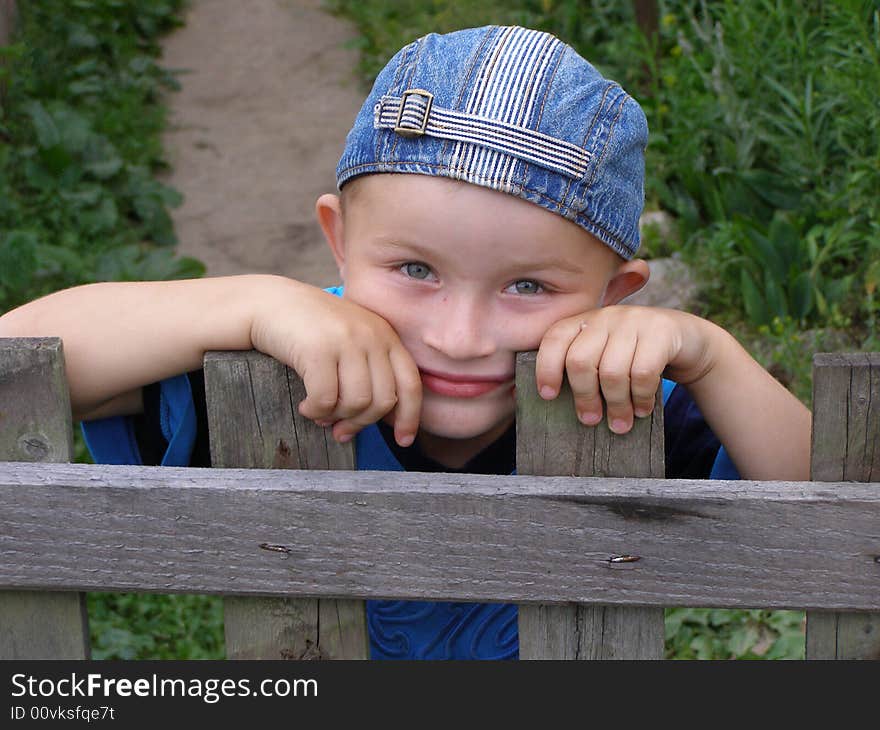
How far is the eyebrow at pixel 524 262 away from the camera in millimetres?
1614

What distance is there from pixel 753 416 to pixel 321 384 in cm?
65

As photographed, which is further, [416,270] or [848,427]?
[416,270]

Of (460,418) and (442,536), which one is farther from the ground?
(460,418)

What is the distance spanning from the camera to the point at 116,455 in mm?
1912

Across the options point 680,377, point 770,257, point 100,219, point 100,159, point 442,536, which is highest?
point 100,159

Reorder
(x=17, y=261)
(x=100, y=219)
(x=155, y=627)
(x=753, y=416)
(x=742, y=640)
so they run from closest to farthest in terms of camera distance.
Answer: (x=753, y=416)
(x=742, y=640)
(x=155, y=627)
(x=17, y=261)
(x=100, y=219)

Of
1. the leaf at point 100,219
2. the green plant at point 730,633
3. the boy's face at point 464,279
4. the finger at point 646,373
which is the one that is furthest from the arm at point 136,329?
the leaf at point 100,219

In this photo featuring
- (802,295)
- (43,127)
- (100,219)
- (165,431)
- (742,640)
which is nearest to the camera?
(165,431)

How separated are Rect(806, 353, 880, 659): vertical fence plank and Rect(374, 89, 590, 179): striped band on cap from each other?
0.44 meters

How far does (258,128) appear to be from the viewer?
735cm

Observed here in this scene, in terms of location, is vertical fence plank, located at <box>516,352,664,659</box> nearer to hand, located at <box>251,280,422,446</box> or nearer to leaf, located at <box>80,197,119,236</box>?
hand, located at <box>251,280,422,446</box>

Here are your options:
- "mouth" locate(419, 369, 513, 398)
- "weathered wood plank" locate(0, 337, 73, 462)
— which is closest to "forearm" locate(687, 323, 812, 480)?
"mouth" locate(419, 369, 513, 398)

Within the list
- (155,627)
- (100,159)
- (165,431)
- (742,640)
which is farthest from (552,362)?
(100,159)

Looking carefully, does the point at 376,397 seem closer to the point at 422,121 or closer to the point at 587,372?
the point at 587,372
